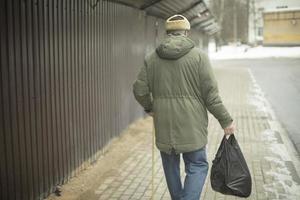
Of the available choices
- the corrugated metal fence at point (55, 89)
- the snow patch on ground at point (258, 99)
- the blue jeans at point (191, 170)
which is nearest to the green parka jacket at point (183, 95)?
the blue jeans at point (191, 170)

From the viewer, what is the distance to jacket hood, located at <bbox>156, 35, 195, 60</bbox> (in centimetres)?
435

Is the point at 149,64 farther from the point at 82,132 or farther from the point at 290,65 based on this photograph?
the point at 290,65

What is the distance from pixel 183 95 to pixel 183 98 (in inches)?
Result: 1.0

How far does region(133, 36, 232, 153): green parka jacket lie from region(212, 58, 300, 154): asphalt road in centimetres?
452

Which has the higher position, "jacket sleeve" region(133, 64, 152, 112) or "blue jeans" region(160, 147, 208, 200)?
"jacket sleeve" region(133, 64, 152, 112)

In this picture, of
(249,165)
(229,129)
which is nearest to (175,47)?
(229,129)

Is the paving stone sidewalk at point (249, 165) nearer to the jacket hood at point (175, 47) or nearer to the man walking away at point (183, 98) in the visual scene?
the man walking away at point (183, 98)

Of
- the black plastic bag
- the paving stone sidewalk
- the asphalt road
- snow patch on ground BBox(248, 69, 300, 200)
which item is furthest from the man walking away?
the asphalt road

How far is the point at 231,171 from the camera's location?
4.48m

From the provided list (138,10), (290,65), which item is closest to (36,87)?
(138,10)

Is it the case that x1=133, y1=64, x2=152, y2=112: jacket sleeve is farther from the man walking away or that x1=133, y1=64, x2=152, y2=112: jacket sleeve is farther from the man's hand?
the man's hand

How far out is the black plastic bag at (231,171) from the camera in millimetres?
4477

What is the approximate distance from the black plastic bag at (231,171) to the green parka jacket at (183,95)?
21 cm

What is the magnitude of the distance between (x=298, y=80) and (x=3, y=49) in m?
17.4
